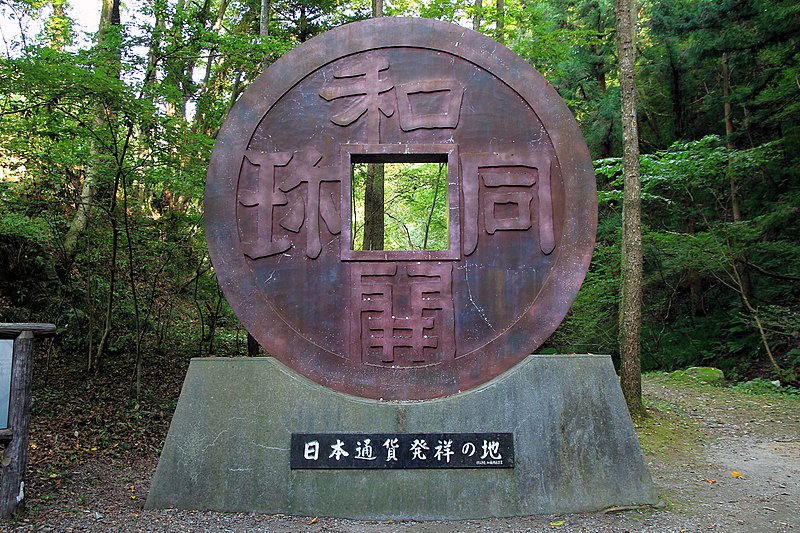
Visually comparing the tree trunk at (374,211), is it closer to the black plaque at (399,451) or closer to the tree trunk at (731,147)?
the black plaque at (399,451)

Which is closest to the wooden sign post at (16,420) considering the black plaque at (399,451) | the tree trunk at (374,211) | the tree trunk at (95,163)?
the black plaque at (399,451)

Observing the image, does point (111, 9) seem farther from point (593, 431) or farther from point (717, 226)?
point (717, 226)

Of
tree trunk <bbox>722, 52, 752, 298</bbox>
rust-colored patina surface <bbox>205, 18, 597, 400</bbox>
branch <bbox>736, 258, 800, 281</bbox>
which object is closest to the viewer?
rust-colored patina surface <bbox>205, 18, 597, 400</bbox>

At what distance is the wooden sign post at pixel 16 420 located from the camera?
3.75 meters

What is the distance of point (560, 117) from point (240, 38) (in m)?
4.33

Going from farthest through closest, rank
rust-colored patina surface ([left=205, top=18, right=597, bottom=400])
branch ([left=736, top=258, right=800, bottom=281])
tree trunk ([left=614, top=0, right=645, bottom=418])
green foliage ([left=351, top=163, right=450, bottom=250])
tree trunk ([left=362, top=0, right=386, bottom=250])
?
green foliage ([left=351, top=163, right=450, bottom=250])
branch ([left=736, top=258, right=800, bottom=281])
tree trunk ([left=362, top=0, right=386, bottom=250])
tree trunk ([left=614, top=0, right=645, bottom=418])
rust-colored patina surface ([left=205, top=18, right=597, bottom=400])

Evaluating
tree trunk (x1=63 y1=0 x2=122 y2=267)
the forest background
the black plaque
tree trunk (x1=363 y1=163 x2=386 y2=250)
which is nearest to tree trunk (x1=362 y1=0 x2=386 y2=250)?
tree trunk (x1=363 y1=163 x2=386 y2=250)

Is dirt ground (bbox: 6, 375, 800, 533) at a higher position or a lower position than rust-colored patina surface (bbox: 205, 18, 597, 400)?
lower

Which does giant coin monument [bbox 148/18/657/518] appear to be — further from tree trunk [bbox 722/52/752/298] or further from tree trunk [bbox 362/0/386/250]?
tree trunk [bbox 722/52/752/298]

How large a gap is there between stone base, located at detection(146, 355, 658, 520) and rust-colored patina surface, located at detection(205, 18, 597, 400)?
0.64 feet

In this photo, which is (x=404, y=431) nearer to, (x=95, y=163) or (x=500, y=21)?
(x=95, y=163)

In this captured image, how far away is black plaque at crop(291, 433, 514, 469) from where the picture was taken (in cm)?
409

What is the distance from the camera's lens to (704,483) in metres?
4.93

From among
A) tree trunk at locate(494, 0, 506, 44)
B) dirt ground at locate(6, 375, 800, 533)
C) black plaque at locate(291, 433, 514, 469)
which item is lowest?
dirt ground at locate(6, 375, 800, 533)
